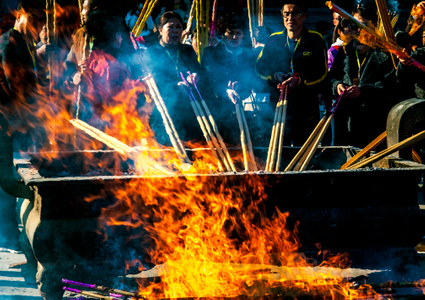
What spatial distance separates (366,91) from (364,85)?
0.25ft

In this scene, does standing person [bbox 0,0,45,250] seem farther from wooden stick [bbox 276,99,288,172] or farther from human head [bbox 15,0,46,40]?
wooden stick [bbox 276,99,288,172]

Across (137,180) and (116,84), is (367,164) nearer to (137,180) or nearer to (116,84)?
(137,180)

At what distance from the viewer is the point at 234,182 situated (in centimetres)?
304

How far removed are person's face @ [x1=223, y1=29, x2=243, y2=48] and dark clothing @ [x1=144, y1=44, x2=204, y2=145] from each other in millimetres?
870

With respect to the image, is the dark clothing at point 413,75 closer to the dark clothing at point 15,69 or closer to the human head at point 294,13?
the human head at point 294,13

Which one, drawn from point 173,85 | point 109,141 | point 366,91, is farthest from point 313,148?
point 173,85

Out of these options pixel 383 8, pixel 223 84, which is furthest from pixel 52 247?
pixel 383 8

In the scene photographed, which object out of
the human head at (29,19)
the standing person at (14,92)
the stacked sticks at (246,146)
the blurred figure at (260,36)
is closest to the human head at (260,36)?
the blurred figure at (260,36)

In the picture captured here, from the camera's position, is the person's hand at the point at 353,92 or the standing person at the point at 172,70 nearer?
the person's hand at the point at 353,92

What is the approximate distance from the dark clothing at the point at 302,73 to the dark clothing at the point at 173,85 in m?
0.97

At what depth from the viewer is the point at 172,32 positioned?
5.40 meters

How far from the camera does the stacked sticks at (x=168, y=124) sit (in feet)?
13.1

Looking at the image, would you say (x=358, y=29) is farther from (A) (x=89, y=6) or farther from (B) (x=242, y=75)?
(A) (x=89, y=6)

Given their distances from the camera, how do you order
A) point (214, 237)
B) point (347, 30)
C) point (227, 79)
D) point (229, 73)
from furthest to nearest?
point (229, 73), point (227, 79), point (347, 30), point (214, 237)
